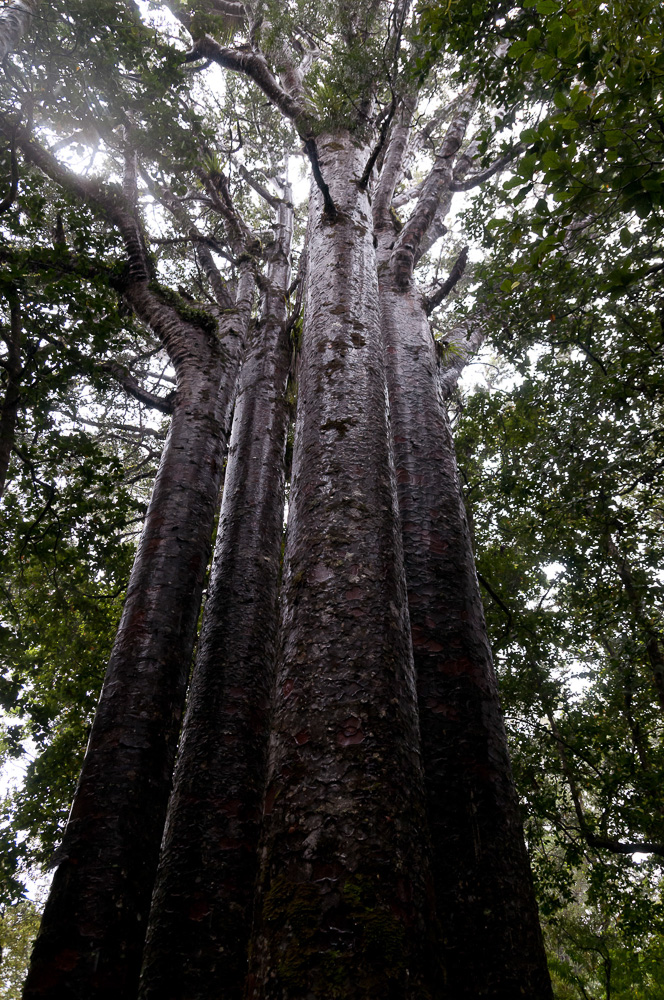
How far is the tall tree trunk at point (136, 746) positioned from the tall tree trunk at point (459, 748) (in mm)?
1560

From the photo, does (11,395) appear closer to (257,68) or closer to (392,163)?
(257,68)

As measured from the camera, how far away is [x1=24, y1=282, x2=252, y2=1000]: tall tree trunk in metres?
2.61

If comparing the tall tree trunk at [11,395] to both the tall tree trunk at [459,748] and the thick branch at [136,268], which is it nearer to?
the thick branch at [136,268]

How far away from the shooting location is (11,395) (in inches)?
235

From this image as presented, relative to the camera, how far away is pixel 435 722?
2908 mm

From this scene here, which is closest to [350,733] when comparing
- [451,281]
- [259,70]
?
[451,281]

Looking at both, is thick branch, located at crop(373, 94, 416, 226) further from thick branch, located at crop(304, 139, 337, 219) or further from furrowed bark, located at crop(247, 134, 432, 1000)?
furrowed bark, located at crop(247, 134, 432, 1000)

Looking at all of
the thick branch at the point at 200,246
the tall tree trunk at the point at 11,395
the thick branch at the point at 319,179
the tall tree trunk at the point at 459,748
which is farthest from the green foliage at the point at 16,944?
the thick branch at the point at 319,179

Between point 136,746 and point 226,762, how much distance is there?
0.88 m

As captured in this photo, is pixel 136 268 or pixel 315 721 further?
pixel 136 268

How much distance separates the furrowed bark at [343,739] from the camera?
4.19ft

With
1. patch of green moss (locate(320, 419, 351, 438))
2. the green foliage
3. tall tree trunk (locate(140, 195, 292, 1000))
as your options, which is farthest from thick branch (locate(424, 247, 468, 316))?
the green foliage

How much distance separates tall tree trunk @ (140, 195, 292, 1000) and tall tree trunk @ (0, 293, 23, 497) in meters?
2.26

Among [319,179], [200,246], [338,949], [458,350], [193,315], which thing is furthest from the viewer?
[200,246]
